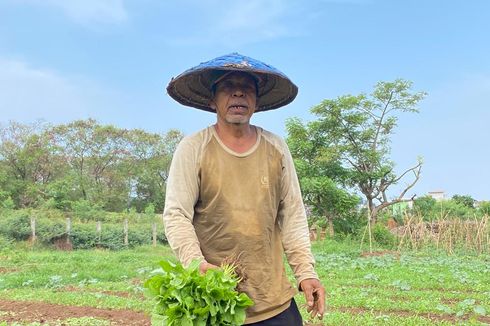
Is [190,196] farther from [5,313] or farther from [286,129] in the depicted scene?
[286,129]

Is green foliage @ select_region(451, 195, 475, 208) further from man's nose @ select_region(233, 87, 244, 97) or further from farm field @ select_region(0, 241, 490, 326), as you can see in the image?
man's nose @ select_region(233, 87, 244, 97)

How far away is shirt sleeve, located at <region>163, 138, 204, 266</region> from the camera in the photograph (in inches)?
102

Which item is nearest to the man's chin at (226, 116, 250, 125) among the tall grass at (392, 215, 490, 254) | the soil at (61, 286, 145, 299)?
the soil at (61, 286, 145, 299)

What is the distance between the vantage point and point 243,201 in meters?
2.76

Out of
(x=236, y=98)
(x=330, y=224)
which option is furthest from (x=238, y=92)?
(x=330, y=224)

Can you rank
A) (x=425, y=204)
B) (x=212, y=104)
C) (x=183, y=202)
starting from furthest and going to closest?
1. (x=425, y=204)
2. (x=212, y=104)
3. (x=183, y=202)

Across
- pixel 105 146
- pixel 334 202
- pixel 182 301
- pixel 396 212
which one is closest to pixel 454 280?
pixel 182 301

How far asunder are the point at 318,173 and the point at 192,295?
80.0ft

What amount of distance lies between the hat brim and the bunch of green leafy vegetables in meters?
1.05

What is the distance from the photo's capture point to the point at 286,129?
27312mm

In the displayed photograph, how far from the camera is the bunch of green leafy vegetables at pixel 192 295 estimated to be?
A: 7.32 ft

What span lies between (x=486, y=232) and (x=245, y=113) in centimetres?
2126

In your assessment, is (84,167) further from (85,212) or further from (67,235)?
(67,235)

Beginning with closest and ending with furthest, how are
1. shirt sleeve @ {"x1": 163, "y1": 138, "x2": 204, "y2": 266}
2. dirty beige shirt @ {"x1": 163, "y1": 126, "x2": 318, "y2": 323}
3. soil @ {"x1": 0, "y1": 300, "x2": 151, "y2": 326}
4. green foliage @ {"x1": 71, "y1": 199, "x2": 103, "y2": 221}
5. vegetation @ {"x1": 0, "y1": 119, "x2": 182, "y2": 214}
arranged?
shirt sleeve @ {"x1": 163, "y1": 138, "x2": 204, "y2": 266} < dirty beige shirt @ {"x1": 163, "y1": 126, "x2": 318, "y2": 323} < soil @ {"x1": 0, "y1": 300, "x2": 151, "y2": 326} < green foliage @ {"x1": 71, "y1": 199, "x2": 103, "y2": 221} < vegetation @ {"x1": 0, "y1": 119, "x2": 182, "y2": 214}
